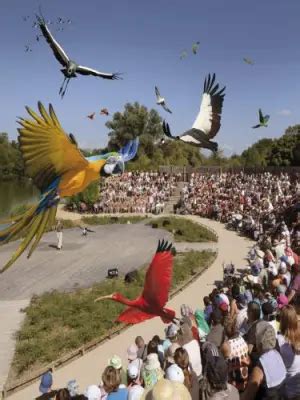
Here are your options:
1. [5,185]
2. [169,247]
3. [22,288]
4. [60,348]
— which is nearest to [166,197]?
[22,288]

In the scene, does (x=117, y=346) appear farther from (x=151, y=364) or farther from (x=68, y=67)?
(x=68, y=67)

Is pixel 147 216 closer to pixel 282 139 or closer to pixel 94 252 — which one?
pixel 94 252

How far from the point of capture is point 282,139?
49.6 meters

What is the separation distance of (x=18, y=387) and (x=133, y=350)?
2.94 meters

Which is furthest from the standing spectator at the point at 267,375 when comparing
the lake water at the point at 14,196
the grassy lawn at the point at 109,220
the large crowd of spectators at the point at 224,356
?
the lake water at the point at 14,196

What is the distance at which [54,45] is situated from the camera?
2.74 meters

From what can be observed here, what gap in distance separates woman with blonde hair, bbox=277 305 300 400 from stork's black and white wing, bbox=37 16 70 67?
3.55 m

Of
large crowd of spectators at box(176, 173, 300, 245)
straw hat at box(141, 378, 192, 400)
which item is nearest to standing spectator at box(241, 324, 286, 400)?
straw hat at box(141, 378, 192, 400)

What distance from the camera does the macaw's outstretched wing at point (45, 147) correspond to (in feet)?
8.51

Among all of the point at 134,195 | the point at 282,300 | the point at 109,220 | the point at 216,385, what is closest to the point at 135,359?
the point at 216,385

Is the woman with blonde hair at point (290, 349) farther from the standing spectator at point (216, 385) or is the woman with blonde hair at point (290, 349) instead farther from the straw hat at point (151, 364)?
the straw hat at point (151, 364)

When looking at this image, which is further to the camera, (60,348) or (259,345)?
(60,348)

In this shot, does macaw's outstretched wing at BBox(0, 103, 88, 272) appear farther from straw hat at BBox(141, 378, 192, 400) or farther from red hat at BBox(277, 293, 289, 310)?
red hat at BBox(277, 293, 289, 310)

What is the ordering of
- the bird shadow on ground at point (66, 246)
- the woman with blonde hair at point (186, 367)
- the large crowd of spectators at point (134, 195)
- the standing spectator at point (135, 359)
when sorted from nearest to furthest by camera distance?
the woman with blonde hair at point (186, 367) < the standing spectator at point (135, 359) < the bird shadow on ground at point (66, 246) < the large crowd of spectators at point (134, 195)
